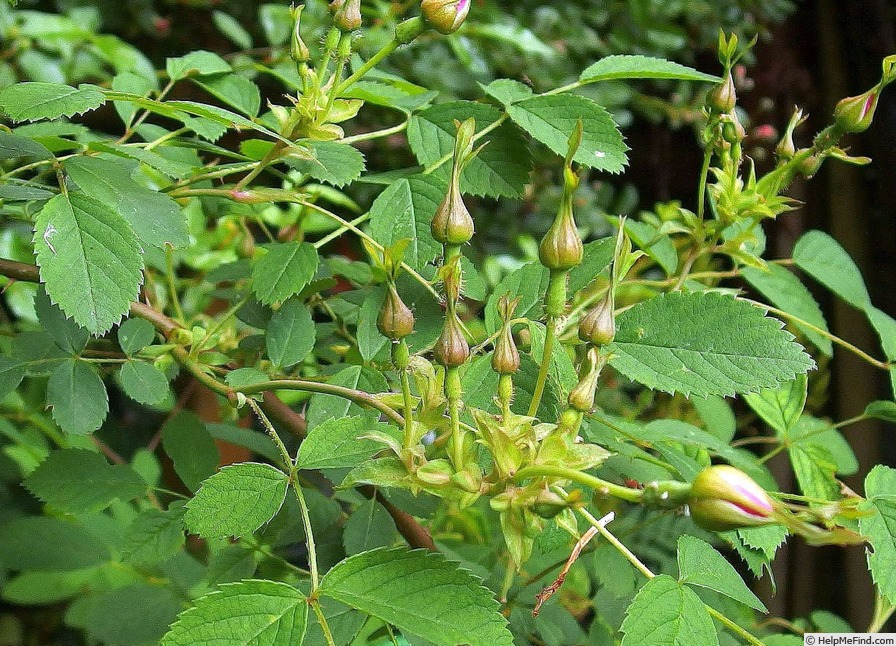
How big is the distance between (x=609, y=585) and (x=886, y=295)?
1.07 metres

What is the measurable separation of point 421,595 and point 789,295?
1.22ft

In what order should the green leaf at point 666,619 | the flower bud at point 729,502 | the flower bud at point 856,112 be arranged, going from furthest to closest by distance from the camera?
the flower bud at point 856,112
the green leaf at point 666,619
the flower bud at point 729,502

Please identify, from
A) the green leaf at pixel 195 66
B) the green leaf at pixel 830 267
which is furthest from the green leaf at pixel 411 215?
the green leaf at pixel 830 267

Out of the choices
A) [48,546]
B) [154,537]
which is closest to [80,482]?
[154,537]

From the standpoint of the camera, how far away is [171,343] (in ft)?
1.65

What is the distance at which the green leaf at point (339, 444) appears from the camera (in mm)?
381

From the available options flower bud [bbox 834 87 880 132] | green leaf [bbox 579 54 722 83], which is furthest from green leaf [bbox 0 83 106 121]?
flower bud [bbox 834 87 880 132]

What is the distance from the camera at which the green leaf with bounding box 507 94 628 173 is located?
0.50m

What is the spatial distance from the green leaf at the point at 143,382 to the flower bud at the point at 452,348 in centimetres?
21

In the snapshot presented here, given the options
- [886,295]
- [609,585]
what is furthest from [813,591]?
[609,585]

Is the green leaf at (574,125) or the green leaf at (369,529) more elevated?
the green leaf at (574,125)

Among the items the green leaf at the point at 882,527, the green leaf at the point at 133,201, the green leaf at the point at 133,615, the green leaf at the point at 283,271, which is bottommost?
the green leaf at the point at 133,615

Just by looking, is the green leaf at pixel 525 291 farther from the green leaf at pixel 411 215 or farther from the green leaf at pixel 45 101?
the green leaf at pixel 45 101

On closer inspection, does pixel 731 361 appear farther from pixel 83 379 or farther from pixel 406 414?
pixel 83 379
